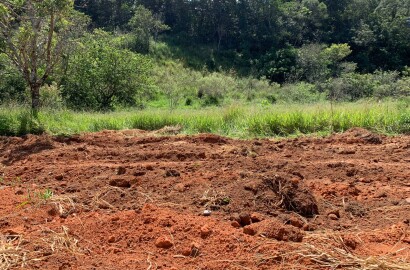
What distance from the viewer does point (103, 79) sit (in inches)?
736

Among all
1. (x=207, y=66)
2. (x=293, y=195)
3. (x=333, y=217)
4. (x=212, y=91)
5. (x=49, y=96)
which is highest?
(x=207, y=66)

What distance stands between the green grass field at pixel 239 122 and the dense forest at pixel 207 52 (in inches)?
77.3

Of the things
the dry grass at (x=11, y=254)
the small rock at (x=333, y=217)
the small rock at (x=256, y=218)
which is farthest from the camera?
the small rock at (x=333, y=217)

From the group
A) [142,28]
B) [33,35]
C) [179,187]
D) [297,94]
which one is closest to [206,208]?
[179,187]

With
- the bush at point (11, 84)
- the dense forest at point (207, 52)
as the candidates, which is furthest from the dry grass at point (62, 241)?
the bush at point (11, 84)

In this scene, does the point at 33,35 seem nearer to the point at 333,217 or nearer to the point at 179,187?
the point at 179,187

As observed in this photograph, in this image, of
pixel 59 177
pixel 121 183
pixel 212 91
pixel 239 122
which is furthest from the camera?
pixel 212 91

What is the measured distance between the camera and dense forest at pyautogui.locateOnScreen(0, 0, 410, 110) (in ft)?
50.1

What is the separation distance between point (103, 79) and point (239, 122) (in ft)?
35.2

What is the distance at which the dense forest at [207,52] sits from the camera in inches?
601

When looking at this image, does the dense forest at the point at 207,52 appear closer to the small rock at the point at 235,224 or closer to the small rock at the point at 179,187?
the small rock at the point at 179,187

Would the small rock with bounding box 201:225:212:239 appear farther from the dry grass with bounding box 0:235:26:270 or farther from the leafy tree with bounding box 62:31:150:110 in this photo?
the leafy tree with bounding box 62:31:150:110

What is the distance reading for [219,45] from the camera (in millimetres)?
43219

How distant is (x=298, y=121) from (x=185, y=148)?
325cm
